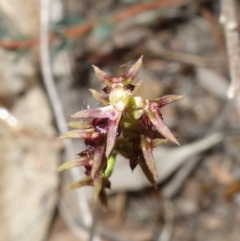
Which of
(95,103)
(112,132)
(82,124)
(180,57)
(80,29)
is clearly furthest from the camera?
(180,57)

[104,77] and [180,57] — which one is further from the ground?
[180,57]

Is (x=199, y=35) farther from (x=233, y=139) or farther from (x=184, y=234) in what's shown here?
(x=184, y=234)

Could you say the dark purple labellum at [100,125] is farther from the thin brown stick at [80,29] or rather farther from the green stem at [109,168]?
the thin brown stick at [80,29]

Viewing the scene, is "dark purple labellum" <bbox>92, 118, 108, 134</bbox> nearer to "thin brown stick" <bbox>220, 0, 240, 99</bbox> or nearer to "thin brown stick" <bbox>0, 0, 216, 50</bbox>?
"thin brown stick" <bbox>220, 0, 240, 99</bbox>

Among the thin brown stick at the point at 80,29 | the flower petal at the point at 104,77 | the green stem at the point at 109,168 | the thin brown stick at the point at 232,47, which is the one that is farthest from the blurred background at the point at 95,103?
the flower petal at the point at 104,77

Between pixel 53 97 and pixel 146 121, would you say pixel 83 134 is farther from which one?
pixel 53 97

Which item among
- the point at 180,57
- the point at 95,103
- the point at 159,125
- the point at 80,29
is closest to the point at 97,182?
the point at 159,125
